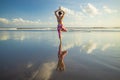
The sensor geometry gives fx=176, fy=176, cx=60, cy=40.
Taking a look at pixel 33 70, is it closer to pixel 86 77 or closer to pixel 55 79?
pixel 55 79

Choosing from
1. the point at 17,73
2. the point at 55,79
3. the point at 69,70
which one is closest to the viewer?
the point at 55,79

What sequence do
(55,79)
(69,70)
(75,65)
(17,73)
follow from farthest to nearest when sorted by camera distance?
(75,65)
(69,70)
(17,73)
(55,79)

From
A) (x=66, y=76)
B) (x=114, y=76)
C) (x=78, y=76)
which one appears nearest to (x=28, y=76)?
(x=66, y=76)

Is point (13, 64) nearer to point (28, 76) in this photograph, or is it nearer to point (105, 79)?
point (28, 76)

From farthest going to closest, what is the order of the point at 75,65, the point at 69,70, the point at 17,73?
the point at 75,65
the point at 69,70
the point at 17,73

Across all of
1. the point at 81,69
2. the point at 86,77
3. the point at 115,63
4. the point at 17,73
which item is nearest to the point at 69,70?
the point at 81,69

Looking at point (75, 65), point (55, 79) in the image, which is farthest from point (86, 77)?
point (75, 65)

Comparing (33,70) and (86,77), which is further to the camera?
(33,70)

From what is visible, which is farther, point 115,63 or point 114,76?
point 115,63

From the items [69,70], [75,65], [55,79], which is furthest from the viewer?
[75,65]

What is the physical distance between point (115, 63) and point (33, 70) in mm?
2673

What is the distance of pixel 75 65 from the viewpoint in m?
5.41

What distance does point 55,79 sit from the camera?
4.09 m

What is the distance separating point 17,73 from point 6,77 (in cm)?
36
